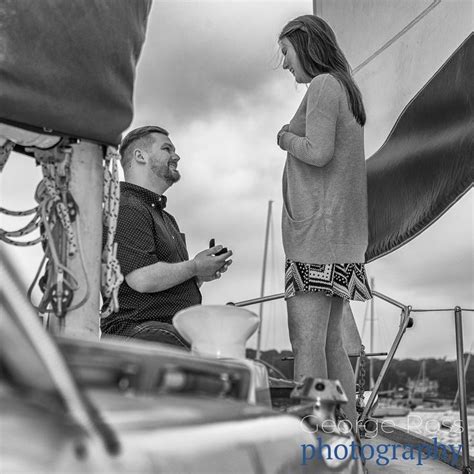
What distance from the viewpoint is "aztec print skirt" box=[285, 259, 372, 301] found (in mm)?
1889

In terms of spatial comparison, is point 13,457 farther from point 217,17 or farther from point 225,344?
point 217,17

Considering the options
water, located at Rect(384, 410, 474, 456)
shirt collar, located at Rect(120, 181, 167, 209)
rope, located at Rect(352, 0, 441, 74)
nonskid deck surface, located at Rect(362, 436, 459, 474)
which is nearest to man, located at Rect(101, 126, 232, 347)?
shirt collar, located at Rect(120, 181, 167, 209)

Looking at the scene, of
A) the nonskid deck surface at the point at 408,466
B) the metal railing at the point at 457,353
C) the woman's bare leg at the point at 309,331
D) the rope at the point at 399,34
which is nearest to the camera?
the woman's bare leg at the point at 309,331

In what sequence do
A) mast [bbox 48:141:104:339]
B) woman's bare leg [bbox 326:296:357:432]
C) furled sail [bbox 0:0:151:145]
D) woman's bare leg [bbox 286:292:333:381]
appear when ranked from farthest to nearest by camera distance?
woman's bare leg [bbox 326:296:357:432] < woman's bare leg [bbox 286:292:333:381] < mast [bbox 48:141:104:339] < furled sail [bbox 0:0:151:145]

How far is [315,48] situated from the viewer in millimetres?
2115

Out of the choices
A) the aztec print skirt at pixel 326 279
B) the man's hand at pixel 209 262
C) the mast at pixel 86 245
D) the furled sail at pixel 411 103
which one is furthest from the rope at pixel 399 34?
the mast at pixel 86 245

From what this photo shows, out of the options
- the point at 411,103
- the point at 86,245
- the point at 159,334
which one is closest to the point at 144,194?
the point at 159,334

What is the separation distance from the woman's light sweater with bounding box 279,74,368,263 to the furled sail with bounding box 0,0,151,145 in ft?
1.74

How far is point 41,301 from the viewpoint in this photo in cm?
153

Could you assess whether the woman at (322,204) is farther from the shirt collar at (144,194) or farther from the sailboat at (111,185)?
the shirt collar at (144,194)

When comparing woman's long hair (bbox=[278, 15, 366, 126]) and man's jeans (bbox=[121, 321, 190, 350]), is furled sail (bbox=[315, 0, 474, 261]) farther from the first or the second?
man's jeans (bbox=[121, 321, 190, 350])

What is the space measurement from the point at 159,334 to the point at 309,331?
0.42 m

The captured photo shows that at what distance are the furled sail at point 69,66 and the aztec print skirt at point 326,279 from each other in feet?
1.91

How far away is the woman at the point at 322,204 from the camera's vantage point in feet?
6.18
